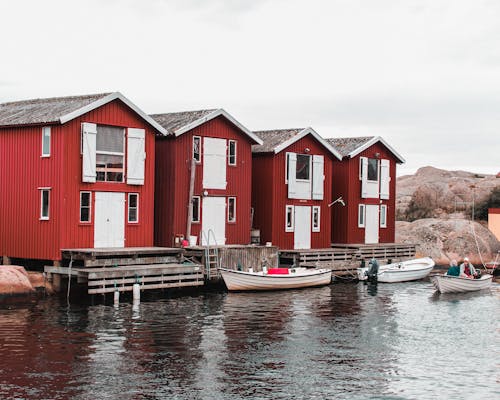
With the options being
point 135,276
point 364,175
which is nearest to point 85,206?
point 135,276

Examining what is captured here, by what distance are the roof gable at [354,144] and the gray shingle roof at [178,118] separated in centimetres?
1312

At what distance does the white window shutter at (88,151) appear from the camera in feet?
122

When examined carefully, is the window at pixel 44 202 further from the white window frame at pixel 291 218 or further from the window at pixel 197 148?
the white window frame at pixel 291 218

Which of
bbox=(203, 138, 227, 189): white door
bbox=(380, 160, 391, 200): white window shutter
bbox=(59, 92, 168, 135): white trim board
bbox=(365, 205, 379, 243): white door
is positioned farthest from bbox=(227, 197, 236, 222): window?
bbox=(380, 160, 391, 200): white window shutter

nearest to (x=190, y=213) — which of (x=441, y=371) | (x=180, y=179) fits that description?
(x=180, y=179)

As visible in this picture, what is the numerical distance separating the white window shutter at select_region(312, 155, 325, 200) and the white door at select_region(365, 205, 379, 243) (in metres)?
5.92

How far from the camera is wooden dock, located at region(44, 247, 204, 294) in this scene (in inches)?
1380

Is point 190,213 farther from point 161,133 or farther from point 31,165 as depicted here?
point 31,165

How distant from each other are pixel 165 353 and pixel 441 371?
7.79 metres

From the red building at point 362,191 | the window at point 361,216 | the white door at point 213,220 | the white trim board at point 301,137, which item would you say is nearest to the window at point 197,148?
the white door at point 213,220

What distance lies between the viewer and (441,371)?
22.3 meters

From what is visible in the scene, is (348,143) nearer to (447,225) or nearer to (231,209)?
(447,225)

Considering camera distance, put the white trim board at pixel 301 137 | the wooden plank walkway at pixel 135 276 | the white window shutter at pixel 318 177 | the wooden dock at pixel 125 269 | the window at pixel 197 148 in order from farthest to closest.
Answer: the white window shutter at pixel 318 177 < the white trim board at pixel 301 137 < the window at pixel 197 148 < the wooden dock at pixel 125 269 < the wooden plank walkway at pixel 135 276

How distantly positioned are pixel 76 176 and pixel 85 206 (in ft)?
4.81
